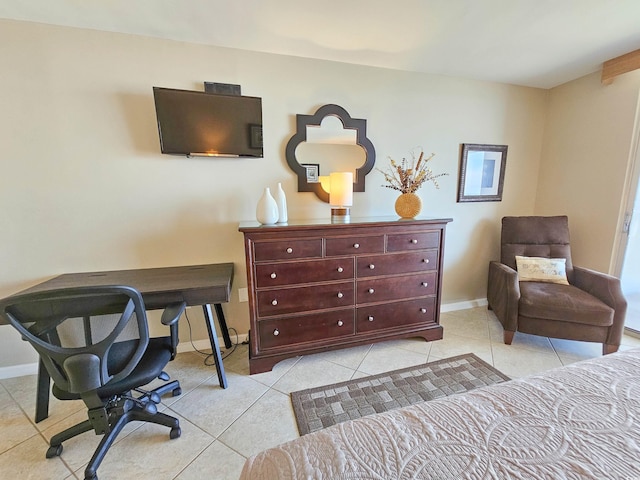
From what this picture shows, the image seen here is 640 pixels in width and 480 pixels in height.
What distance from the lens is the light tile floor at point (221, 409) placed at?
1321mm

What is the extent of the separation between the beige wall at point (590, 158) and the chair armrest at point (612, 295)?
0.50m

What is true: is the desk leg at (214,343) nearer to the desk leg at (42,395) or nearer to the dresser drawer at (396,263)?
the desk leg at (42,395)

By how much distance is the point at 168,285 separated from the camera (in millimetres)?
1713

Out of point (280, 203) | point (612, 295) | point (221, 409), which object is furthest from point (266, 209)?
point (612, 295)

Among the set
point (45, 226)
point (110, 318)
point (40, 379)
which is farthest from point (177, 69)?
point (40, 379)

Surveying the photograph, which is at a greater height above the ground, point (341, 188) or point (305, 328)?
point (341, 188)

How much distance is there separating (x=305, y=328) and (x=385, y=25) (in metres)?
2.18

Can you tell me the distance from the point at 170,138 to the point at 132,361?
1470 mm

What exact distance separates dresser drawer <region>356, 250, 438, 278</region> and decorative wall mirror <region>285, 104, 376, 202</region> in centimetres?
68

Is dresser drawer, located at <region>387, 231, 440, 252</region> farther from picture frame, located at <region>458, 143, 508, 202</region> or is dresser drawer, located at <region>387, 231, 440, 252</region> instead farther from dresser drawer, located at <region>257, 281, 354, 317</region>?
picture frame, located at <region>458, 143, 508, 202</region>

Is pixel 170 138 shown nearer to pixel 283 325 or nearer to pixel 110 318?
pixel 110 318

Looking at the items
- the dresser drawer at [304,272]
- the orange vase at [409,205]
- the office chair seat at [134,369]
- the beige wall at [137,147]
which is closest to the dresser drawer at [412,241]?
the orange vase at [409,205]

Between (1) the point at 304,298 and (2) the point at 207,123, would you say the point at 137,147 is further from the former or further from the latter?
(1) the point at 304,298

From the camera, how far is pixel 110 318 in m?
1.23
